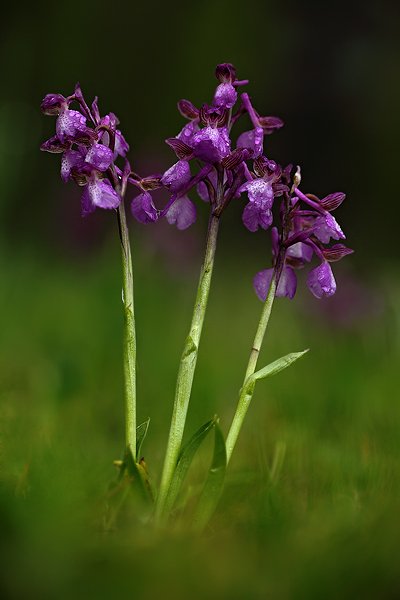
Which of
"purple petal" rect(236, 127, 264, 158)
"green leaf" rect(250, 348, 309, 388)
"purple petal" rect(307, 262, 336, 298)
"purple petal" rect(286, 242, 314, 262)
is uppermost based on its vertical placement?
"purple petal" rect(236, 127, 264, 158)

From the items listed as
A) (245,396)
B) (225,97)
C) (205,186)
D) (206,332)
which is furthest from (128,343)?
(206,332)

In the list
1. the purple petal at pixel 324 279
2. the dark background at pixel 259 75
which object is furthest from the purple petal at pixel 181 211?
the dark background at pixel 259 75

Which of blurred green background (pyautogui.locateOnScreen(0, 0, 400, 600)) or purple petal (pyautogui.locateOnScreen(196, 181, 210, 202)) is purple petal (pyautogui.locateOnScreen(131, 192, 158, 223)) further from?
blurred green background (pyautogui.locateOnScreen(0, 0, 400, 600))

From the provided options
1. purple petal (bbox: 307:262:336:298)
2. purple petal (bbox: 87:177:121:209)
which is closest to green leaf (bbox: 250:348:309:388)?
purple petal (bbox: 307:262:336:298)

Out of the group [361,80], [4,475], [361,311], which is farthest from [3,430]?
[361,80]

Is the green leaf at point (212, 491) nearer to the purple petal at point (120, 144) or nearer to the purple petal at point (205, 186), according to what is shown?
the purple petal at point (205, 186)

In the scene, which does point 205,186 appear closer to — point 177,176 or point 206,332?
point 177,176
